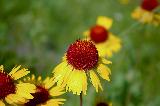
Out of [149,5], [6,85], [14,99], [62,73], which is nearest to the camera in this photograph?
[14,99]

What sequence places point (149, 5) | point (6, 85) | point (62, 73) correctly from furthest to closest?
1. point (149, 5)
2. point (62, 73)
3. point (6, 85)

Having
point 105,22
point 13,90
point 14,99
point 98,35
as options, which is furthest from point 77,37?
point 14,99

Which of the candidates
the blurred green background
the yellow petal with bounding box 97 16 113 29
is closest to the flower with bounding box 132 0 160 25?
the blurred green background

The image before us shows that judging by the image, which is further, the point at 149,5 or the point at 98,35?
the point at 149,5

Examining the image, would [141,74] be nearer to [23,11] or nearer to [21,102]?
[23,11]

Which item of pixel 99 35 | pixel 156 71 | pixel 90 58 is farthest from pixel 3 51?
pixel 90 58

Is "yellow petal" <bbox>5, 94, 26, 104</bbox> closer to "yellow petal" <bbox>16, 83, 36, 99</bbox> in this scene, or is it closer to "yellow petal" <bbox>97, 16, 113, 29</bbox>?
"yellow petal" <bbox>16, 83, 36, 99</bbox>

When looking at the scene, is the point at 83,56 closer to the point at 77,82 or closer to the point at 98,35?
the point at 77,82
